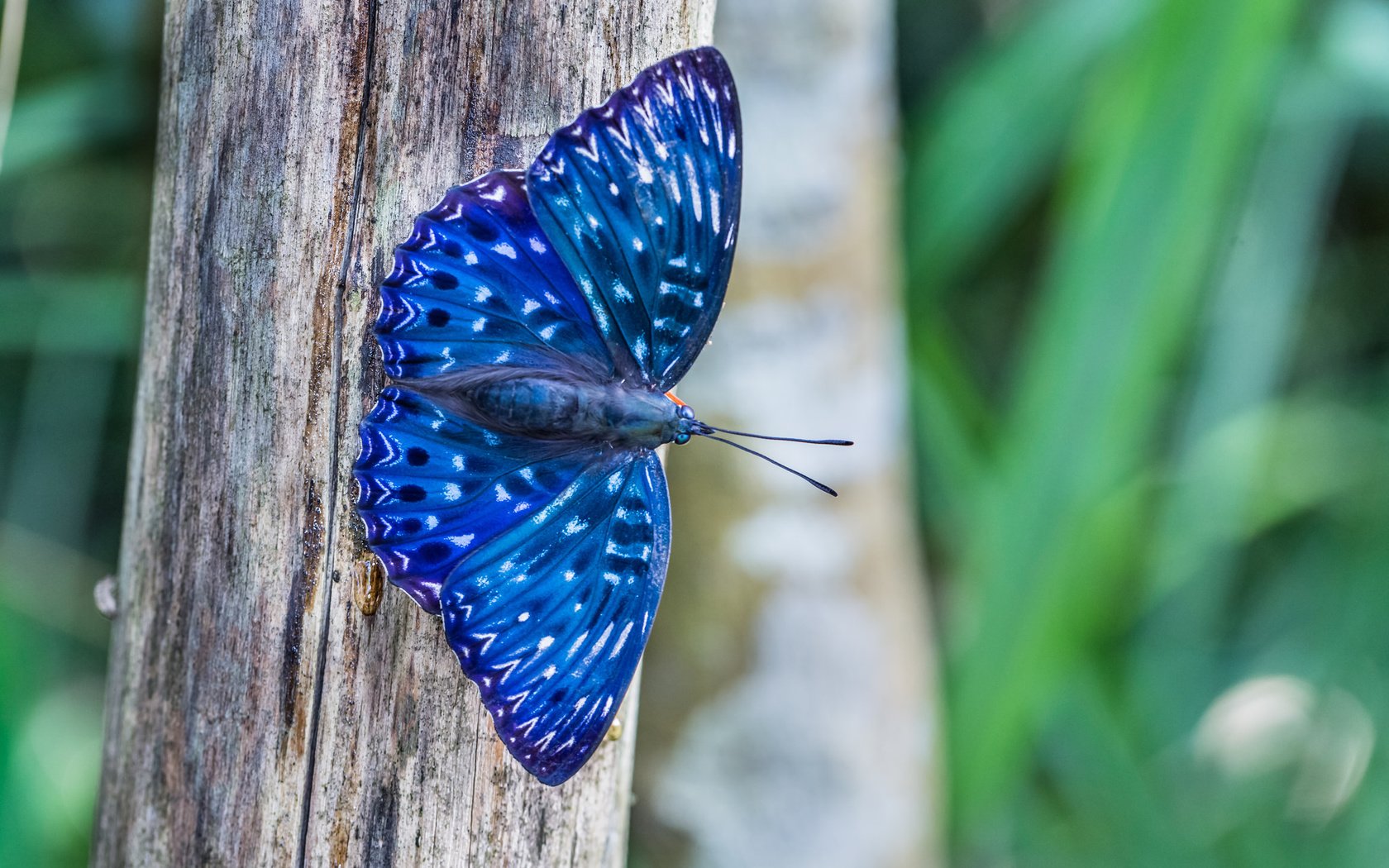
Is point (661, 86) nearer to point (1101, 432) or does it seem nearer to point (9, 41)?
point (9, 41)

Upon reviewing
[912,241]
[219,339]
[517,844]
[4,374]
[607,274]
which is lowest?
[517,844]

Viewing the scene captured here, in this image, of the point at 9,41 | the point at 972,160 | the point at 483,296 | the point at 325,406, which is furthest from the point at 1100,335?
the point at 9,41

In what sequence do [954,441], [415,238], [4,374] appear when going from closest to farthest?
1. [415,238]
2. [954,441]
3. [4,374]

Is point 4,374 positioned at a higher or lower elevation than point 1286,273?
lower

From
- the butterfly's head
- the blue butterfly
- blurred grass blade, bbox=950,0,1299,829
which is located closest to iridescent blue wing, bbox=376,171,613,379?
the blue butterfly

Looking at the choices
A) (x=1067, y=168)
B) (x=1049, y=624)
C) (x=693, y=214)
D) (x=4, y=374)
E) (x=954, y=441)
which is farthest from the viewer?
(x=1067, y=168)

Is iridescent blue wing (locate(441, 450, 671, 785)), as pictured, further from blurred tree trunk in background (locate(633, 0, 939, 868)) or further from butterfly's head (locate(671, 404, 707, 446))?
blurred tree trunk in background (locate(633, 0, 939, 868))

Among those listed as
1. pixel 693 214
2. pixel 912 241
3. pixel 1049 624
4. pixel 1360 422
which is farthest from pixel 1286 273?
pixel 693 214

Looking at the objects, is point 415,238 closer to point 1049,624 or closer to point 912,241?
point 1049,624
